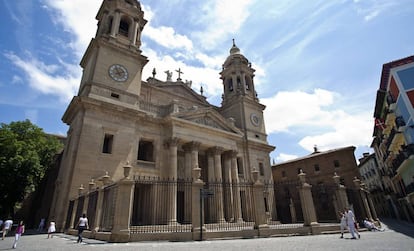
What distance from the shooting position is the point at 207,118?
2239 centimetres

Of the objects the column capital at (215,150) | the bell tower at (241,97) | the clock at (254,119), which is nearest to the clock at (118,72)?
the column capital at (215,150)

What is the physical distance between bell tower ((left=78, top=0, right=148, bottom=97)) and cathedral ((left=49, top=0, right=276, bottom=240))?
0.27 feet

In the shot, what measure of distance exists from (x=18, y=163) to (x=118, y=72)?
9.99 metres

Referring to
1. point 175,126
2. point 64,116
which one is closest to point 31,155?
point 64,116

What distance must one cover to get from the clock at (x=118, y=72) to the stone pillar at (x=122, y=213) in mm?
11743

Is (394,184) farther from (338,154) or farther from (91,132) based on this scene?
(91,132)

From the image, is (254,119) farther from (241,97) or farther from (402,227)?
Answer: (402,227)

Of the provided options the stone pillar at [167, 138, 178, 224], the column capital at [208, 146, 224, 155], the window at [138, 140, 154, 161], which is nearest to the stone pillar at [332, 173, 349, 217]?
the column capital at [208, 146, 224, 155]

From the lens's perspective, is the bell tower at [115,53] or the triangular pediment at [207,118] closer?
the bell tower at [115,53]

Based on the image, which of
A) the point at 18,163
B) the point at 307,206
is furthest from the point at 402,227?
the point at 18,163

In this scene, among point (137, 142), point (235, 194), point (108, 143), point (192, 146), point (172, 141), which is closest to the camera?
point (108, 143)

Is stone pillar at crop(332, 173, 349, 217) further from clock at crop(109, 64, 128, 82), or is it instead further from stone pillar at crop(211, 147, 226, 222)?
clock at crop(109, 64, 128, 82)

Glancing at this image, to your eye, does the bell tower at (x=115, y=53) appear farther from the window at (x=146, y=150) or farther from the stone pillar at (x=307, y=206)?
the stone pillar at (x=307, y=206)

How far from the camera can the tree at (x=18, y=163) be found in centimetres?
1681
